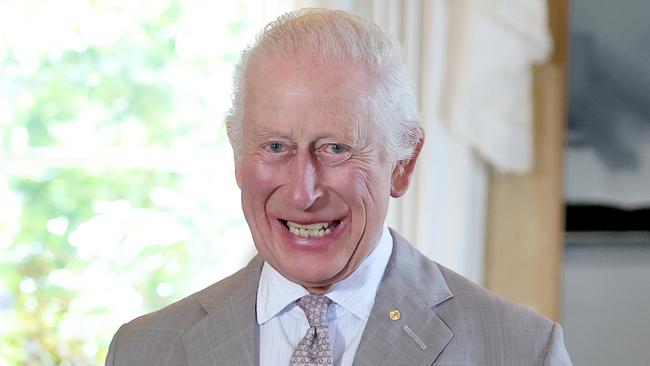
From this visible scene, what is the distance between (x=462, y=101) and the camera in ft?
10.5

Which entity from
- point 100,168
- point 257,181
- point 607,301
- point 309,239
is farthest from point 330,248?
point 100,168

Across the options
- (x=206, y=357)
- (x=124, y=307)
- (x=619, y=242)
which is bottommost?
(x=124, y=307)

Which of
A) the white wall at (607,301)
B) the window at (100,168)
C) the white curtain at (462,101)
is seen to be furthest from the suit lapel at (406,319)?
the window at (100,168)

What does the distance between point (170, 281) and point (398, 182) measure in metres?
2.02

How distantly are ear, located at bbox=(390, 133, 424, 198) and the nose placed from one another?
0.52 ft

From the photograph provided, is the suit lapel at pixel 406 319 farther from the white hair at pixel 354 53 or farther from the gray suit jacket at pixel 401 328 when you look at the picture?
the white hair at pixel 354 53

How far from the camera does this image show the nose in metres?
1.59

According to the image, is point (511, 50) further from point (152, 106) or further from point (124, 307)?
point (124, 307)

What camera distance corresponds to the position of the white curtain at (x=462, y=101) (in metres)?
3.21

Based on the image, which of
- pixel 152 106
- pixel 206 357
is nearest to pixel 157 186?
pixel 152 106

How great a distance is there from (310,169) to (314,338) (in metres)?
0.26

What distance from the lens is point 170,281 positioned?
12.0 ft

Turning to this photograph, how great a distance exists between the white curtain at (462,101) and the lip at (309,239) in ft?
5.29

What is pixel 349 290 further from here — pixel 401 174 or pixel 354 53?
pixel 354 53
